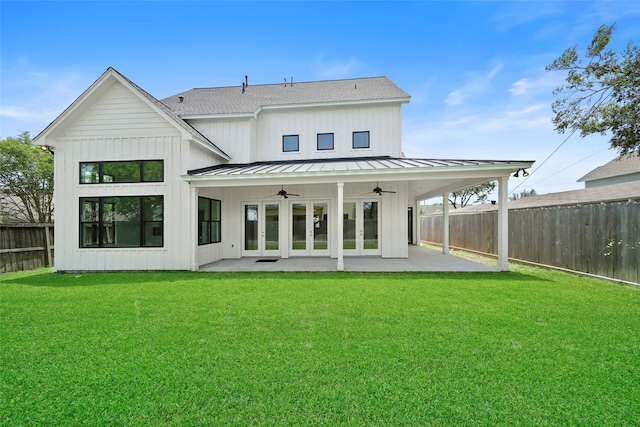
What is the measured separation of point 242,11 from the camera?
976 centimetres

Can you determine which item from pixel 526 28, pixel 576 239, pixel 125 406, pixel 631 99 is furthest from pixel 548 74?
pixel 125 406

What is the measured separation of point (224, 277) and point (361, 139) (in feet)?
25.3

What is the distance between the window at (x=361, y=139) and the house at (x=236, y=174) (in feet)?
0.14

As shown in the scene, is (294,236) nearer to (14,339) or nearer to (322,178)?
(322,178)

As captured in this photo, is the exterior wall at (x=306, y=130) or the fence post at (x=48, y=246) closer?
the fence post at (x=48, y=246)

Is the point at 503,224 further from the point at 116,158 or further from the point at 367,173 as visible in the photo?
the point at 116,158

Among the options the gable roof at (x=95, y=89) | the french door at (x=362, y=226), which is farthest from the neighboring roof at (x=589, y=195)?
the gable roof at (x=95, y=89)

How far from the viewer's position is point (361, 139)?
12000 millimetres

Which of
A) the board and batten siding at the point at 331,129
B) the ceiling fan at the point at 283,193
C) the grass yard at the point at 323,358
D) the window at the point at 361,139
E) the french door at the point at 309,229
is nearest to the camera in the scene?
the grass yard at the point at 323,358

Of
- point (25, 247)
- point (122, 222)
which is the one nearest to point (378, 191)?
point (122, 222)

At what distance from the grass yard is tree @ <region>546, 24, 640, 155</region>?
480 cm

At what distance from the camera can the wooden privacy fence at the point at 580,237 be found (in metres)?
6.63

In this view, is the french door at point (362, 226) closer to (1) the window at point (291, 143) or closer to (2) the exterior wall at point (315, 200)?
(2) the exterior wall at point (315, 200)

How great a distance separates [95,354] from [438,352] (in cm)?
408
